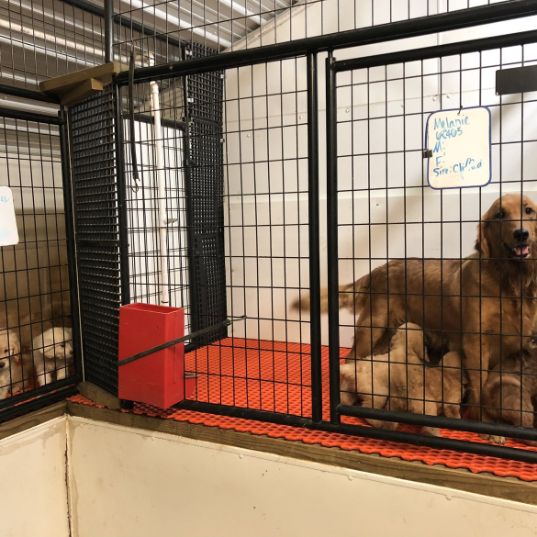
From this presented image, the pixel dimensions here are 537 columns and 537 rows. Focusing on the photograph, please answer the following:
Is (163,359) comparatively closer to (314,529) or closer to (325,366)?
(314,529)

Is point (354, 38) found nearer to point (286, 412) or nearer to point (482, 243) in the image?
point (482, 243)

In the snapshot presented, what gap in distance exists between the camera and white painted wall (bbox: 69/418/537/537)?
1497mm

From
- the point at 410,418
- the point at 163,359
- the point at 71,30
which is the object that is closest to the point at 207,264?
the point at 163,359

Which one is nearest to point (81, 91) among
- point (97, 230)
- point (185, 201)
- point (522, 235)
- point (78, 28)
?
point (97, 230)

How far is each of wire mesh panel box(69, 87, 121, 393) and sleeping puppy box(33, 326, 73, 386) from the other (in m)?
0.09

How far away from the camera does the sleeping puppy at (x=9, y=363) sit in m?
2.14

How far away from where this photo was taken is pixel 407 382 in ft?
5.94

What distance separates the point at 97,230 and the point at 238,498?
4.13 feet

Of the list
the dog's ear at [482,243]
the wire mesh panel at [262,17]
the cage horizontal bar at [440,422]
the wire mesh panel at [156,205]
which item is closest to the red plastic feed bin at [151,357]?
the wire mesh panel at [156,205]

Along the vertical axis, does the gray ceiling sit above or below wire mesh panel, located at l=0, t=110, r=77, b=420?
above

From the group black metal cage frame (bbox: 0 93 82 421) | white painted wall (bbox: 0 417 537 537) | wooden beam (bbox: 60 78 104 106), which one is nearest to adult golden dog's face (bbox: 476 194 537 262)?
white painted wall (bbox: 0 417 537 537)

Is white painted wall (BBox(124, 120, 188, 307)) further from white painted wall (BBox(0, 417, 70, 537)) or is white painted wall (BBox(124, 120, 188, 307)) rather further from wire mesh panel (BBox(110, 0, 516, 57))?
white painted wall (BBox(0, 417, 70, 537))

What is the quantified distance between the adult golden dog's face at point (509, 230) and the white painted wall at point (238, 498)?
→ 2.77 feet

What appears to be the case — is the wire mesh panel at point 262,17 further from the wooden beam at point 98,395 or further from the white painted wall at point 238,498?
the white painted wall at point 238,498
